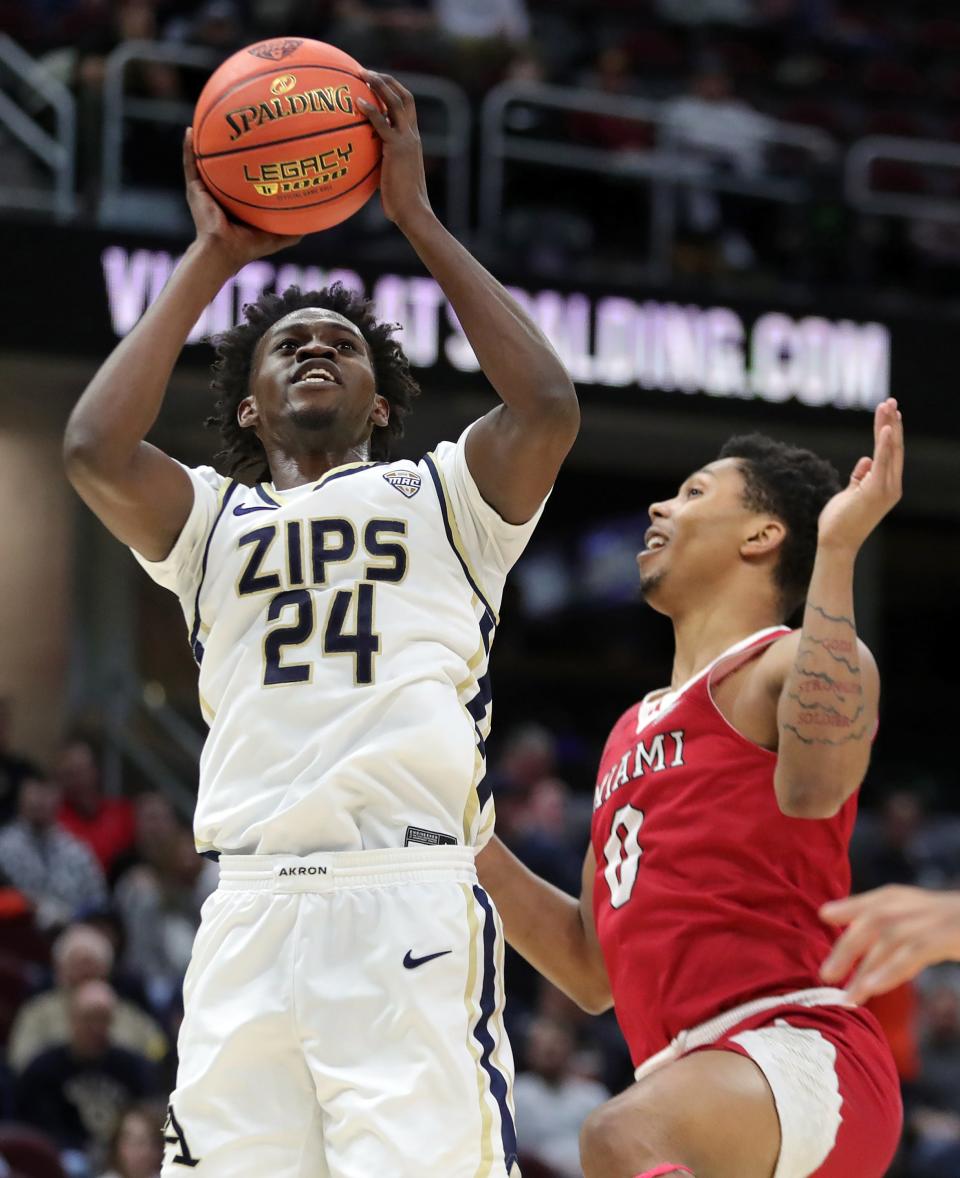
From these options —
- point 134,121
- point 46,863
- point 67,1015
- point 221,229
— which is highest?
point 134,121

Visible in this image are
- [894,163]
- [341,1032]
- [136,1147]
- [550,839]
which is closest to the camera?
[341,1032]

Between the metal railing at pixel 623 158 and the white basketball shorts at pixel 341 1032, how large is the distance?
8075 mm

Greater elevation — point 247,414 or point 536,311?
point 536,311

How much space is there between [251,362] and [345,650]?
0.88m

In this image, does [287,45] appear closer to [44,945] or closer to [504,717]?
[44,945]

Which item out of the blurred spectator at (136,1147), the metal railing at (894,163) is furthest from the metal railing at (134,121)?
the blurred spectator at (136,1147)

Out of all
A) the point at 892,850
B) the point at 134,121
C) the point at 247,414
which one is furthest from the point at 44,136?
the point at 247,414

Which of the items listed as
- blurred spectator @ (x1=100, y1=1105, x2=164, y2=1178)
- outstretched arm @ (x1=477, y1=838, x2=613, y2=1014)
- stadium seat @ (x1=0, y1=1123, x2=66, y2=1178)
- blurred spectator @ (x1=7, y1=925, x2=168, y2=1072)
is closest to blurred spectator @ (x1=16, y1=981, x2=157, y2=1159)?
blurred spectator @ (x1=7, y1=925, x2=168, y2=1072)

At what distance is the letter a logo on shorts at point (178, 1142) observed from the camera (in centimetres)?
317

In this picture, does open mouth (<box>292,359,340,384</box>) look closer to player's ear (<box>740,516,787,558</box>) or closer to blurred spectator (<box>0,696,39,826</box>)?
player's ear (<box>740,516,787,558</box>)

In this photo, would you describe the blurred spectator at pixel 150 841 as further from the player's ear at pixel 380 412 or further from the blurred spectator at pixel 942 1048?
the player's ear at pixel 380 412

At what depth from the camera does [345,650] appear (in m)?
3.38

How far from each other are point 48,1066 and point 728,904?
4.52 meters

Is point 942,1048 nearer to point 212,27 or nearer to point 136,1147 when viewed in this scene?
point 136,1147
